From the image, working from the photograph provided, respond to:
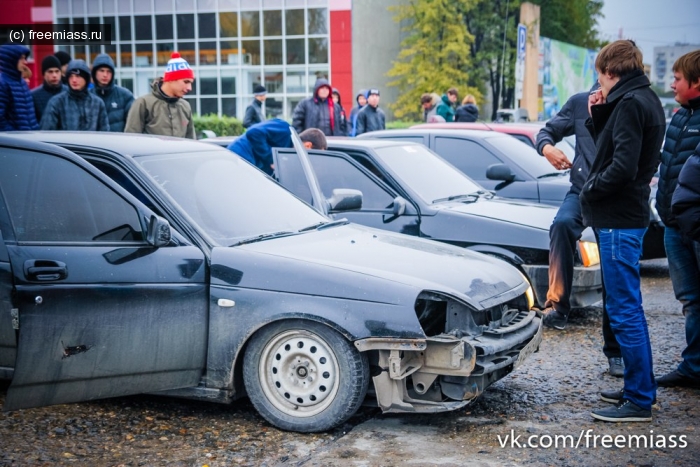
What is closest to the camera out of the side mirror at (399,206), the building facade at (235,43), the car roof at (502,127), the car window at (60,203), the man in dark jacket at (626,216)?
the car window at (60,203)

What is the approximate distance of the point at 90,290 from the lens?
4.66 meters

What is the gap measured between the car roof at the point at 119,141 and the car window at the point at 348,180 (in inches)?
91.0

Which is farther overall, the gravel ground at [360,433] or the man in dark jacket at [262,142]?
the man in dark jacket at [262,142]

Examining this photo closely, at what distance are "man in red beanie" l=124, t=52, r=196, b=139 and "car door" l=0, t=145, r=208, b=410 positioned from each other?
3.44 metres

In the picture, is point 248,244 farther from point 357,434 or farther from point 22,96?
point 22,96

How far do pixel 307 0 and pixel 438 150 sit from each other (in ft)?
79.5

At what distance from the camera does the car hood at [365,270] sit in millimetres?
4668

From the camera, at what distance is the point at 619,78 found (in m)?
5.00

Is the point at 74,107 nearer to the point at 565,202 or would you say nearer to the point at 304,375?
the point at 565,202

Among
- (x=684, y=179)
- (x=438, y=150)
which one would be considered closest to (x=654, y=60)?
(x=438, y=150)

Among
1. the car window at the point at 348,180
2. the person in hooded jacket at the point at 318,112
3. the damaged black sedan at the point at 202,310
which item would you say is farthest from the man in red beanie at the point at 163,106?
the person in hooded jacket at the point at 318,112

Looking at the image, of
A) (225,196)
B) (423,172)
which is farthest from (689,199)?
(423,172)

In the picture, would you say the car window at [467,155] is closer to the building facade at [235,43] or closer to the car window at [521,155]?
the car window at [521,155]

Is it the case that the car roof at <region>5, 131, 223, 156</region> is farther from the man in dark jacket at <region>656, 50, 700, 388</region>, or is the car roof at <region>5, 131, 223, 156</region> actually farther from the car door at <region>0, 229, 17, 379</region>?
the man in dark jacket at <region>656, 50, 700, 388</region>
